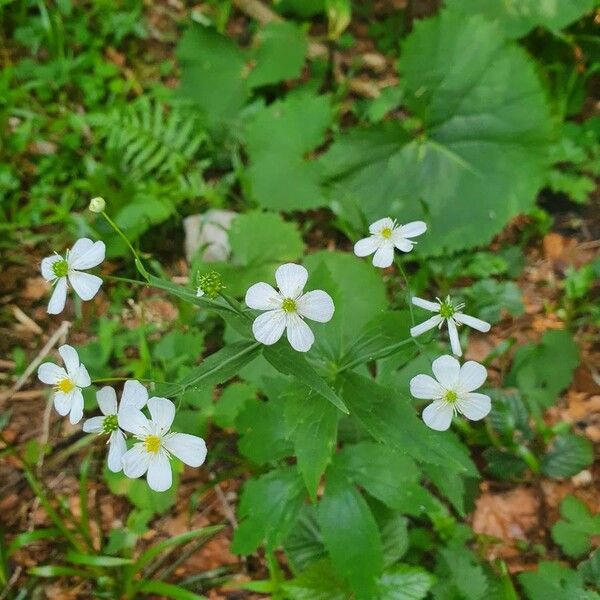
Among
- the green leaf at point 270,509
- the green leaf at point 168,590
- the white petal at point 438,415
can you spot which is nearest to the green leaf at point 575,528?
the green leaf at point 270,509

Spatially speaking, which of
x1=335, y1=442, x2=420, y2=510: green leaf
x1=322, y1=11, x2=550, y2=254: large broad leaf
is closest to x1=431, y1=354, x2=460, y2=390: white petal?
x1=335, y1=442, x2=420, y2=510: green leaf

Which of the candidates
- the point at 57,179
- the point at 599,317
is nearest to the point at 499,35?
the point at 599,317

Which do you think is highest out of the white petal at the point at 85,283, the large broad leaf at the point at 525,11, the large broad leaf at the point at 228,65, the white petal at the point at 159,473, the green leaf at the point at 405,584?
the large broad leaf at the point at 525,11

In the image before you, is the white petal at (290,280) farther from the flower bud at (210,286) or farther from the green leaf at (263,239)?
the green leaf at (263,239)

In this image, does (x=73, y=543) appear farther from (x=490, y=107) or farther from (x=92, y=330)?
(x=490, y=107)

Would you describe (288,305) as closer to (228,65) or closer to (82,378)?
(82,378)

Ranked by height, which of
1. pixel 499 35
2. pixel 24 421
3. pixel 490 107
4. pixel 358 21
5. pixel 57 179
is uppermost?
pixel 358 21
